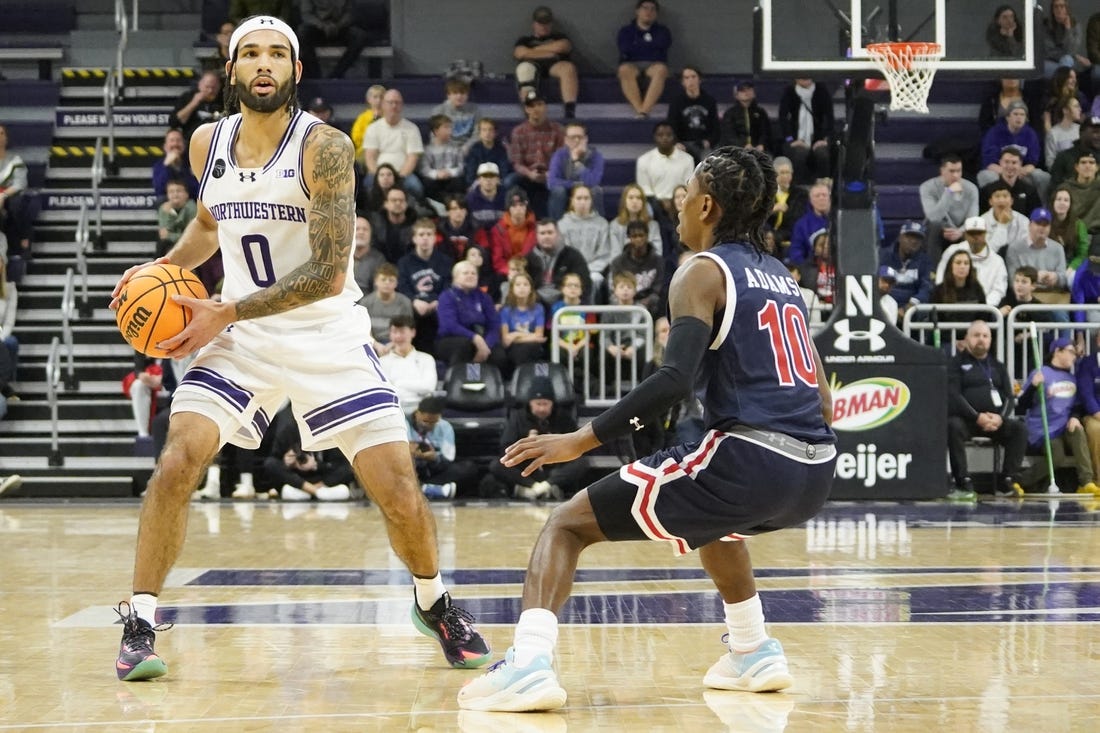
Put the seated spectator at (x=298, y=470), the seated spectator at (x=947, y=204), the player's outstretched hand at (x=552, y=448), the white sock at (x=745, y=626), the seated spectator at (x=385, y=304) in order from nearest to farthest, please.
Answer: the player's outstretched hand at (x=552, y=448)
the white sock at (x=745, y=626)
the seated spectator at (x=298, y=470)
the seated spectator at (x=385, y=304)
the seated spectator at (x=947, y=204)

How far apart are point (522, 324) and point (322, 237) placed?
8033 mm

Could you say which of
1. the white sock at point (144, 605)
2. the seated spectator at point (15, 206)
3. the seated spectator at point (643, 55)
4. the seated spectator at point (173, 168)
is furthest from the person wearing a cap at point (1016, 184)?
the white sock at point (144, 605)

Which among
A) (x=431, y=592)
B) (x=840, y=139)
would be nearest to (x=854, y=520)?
(x=840, y=139)

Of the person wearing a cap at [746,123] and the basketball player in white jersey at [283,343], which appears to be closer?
the basketball player in white jersey at [283,343]

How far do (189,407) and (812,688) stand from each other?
2219 millimetres

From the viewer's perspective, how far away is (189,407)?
5.09m

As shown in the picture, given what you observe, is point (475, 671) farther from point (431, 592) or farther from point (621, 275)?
point (621, 275)

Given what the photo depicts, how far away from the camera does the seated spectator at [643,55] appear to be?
16578mm

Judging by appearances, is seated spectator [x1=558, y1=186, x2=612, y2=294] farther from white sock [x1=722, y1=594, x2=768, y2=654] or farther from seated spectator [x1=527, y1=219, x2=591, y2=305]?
white sock [x1=722, y1=594, x2=768, y2=654]

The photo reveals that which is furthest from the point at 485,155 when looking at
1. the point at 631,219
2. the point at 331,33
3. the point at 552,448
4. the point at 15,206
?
the point at 552,448

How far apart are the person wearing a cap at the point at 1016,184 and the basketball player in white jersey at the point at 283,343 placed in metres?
10.8

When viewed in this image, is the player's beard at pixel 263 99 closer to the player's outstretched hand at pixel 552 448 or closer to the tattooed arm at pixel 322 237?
the tattooed arm at pixel 322 237

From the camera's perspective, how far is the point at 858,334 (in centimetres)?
1163


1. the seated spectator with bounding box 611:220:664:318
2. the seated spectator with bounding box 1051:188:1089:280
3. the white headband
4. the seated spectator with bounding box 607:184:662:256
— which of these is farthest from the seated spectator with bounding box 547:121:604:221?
the white headband
